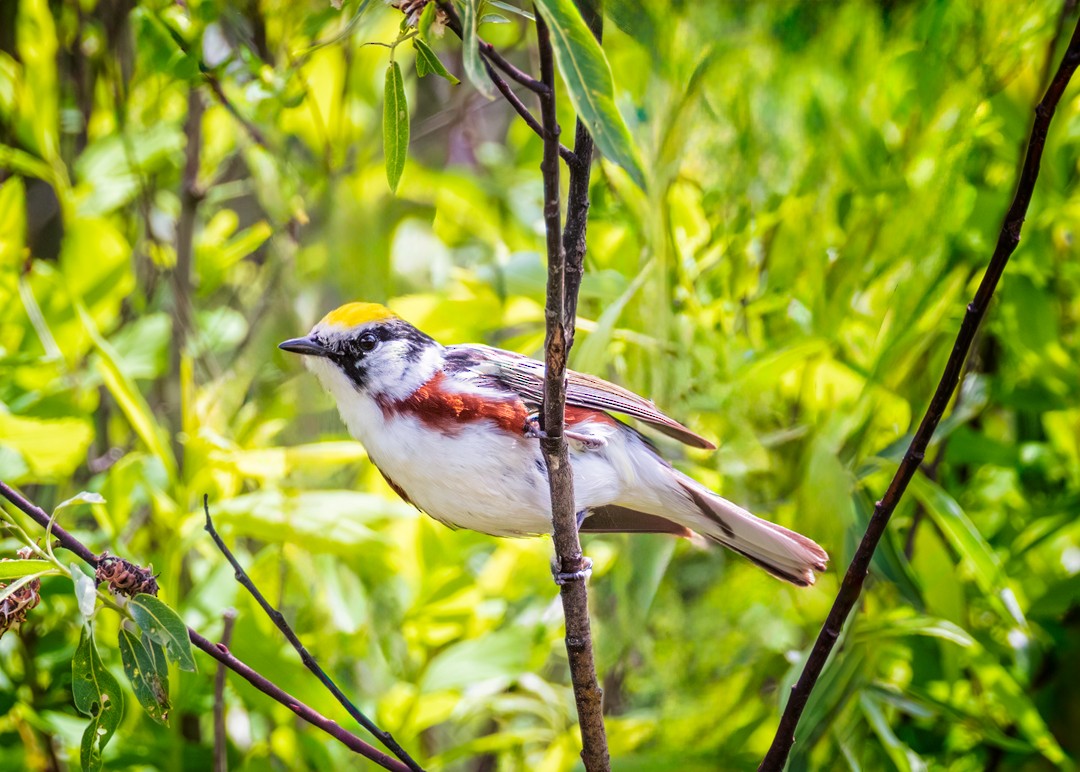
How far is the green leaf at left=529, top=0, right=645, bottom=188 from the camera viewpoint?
897 mm

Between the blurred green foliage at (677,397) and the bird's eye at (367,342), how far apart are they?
359 millimetres

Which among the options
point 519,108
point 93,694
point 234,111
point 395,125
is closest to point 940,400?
point 519,108

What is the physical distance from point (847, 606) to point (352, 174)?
1.94m

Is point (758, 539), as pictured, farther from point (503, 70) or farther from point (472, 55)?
point (472, 55)

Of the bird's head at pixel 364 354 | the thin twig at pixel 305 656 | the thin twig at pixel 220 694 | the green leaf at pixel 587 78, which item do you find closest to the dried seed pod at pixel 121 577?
the thin twig at pixel 305 656

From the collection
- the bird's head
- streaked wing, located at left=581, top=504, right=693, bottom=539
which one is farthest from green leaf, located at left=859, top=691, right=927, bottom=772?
the bird's head

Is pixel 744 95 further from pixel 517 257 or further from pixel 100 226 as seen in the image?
pixel 100 226

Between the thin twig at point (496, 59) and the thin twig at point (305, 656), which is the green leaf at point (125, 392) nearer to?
the thin twig at point (305, 656)

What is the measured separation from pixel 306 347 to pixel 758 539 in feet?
2.77

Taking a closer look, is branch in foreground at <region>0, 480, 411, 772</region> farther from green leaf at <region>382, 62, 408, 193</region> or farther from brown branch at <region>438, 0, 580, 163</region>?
→ brown branch at <region>438, 0, 580, 163</region>

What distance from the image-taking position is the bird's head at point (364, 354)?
5.80 feet

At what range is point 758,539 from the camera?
181 centimetres

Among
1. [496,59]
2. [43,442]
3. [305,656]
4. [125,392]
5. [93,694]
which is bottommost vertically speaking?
[93,694]

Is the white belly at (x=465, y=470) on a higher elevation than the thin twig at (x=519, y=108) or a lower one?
lower
